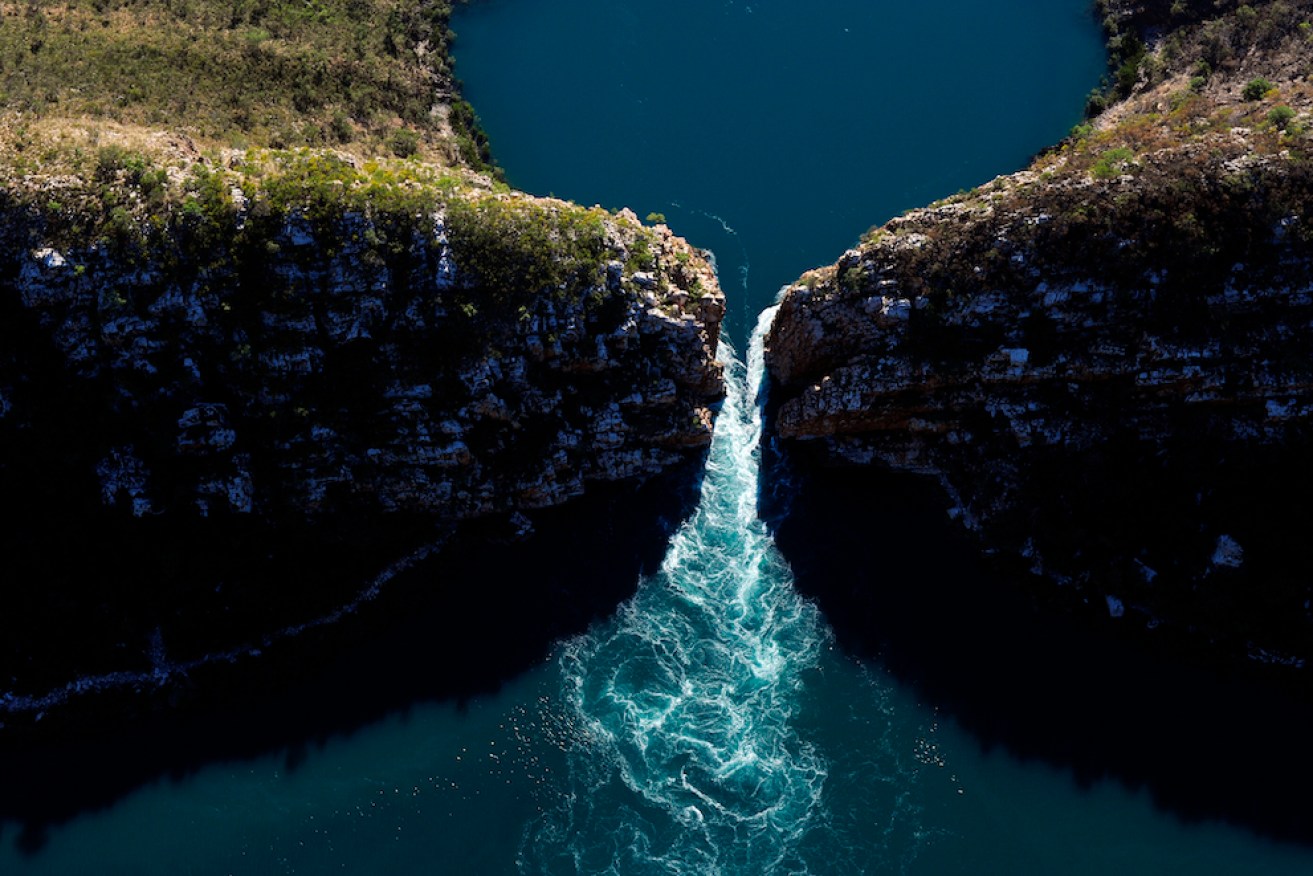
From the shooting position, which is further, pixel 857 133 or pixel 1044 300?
pixel 857 133

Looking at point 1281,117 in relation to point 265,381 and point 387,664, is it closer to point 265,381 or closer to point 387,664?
point 387,664

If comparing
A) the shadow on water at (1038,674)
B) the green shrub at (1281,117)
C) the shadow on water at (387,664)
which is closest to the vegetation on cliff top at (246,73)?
the shadow on water at (387,664)

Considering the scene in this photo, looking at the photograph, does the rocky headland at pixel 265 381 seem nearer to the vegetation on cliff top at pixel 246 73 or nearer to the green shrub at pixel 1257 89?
the vegetation on cliff top at pixel 246 73

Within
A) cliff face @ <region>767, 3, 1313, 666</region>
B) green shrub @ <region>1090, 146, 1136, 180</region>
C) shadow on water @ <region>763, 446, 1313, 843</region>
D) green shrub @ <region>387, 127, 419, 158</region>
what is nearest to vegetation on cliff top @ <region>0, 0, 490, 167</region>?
green shrub @ <region>387, 127, 419, 158</region>

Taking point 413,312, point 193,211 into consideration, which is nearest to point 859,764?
point 413,312

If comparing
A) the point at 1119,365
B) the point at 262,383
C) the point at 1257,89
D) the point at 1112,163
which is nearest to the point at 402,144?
the point at 262,383

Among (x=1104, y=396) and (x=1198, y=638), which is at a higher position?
(x=1104, y=396)

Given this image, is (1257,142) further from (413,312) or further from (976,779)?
(413,312)
